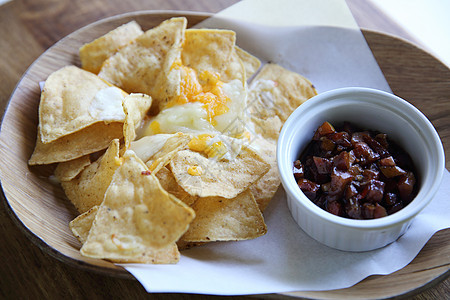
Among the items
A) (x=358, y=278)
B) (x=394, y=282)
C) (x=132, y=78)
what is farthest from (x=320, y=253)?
(x=132, y=78)

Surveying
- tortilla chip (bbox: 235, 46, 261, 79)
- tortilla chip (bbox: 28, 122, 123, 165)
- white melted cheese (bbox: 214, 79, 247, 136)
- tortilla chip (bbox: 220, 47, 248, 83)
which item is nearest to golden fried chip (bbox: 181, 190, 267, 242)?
white melted cheese (bbox: 214, 79, 247, 136)

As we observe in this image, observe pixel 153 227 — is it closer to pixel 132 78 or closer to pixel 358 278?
pixel 358 278

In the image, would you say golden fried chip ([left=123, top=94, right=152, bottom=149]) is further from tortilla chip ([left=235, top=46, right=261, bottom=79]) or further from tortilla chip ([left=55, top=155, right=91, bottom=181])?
tortilla chip ([left=235, top=46, right=261, bottom=79])

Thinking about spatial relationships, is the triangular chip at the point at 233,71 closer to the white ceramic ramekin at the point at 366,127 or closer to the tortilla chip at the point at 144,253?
the white ceramic ramekin at the point at 366,127

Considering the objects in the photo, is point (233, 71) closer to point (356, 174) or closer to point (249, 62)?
point (249, 62)

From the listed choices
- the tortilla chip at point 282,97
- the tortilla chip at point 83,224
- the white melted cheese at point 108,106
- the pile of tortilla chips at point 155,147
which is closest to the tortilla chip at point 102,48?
the pile of tortilla chips at point 155,147
